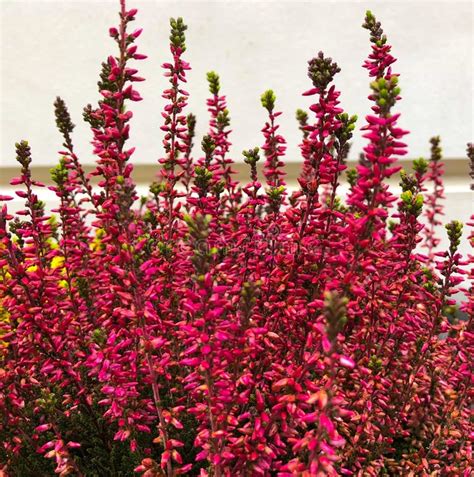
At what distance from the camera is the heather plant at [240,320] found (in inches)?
28.4

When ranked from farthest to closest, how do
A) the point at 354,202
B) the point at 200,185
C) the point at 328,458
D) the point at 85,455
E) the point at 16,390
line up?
the point at 85,455 < the point at 16,390 < the point at 200,185 < the point at 354,202 < the point at 328,458

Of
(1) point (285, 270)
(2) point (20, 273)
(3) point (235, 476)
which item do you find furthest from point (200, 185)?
(3) point (235, 476)

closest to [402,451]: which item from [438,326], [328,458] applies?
[438,326]

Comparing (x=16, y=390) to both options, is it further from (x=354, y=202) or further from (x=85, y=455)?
(x=354, y=202)

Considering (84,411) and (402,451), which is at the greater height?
(84,411)

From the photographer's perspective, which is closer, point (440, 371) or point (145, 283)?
point (145, 283)

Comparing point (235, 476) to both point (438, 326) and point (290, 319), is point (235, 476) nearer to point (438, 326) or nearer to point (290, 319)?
point (290, 319)

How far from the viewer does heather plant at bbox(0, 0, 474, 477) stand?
0.72m

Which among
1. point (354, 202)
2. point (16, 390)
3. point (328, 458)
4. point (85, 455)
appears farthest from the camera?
point (85, 455)

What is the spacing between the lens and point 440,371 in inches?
48.4

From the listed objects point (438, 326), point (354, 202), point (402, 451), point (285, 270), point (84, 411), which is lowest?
point (402, 451)

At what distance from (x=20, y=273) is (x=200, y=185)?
1.31 ft

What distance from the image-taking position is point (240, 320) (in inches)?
29.7

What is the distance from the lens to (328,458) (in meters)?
0.61
